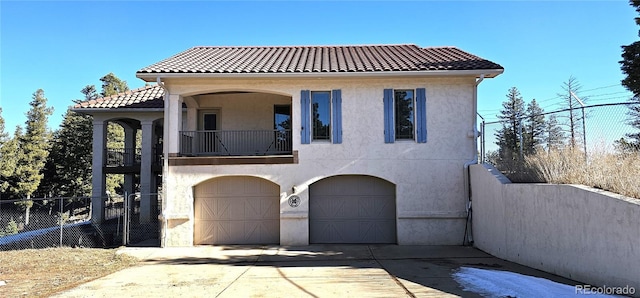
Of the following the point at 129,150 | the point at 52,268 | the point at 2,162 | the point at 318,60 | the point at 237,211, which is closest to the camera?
the point at 52,268

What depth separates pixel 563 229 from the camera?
25.9ft

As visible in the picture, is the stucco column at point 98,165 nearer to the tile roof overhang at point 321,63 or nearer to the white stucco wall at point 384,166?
the tile roof overhang at point 321,63

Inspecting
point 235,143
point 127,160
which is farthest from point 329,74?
point 127,160

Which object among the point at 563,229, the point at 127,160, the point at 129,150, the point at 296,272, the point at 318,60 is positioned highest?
the point at 318,60

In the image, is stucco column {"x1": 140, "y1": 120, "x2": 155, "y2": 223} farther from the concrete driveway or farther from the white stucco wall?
the concrete driveway

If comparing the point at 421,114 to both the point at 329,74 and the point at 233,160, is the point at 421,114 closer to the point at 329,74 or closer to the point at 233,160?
the point at 329,74

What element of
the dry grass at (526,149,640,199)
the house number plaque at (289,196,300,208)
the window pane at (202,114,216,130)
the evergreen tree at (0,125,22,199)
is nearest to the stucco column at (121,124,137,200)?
the window pane at (202,114,216,130)

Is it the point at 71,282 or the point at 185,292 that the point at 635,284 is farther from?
the point at 71,282

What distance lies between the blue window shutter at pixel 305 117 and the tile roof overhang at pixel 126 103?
8583 millimetres

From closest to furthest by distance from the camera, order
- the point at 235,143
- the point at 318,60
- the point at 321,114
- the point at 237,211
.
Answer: the point at 321,114
the point at 237,211
the point at 318,60
the point at 235,143

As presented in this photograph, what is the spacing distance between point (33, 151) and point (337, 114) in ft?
87.8

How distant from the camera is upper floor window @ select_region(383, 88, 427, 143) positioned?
12.6 meters

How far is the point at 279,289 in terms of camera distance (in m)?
7.39

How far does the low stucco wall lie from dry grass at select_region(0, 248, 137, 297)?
9390 mm
